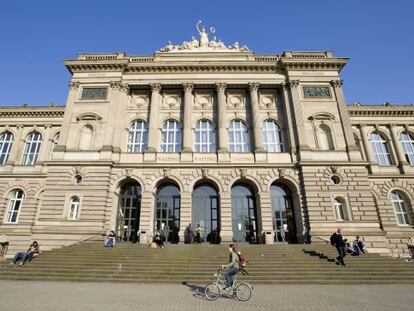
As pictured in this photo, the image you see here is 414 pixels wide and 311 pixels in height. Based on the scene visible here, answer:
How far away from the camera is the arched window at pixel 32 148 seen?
31.7 metres

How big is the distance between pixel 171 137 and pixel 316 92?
50.7ft

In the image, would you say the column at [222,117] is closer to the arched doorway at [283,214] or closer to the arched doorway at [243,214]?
the arched doorway at [243,214]

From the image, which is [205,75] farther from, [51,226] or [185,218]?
[51,226]

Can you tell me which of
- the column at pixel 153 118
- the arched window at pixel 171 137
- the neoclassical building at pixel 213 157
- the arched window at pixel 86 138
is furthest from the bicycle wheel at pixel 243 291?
the arched window at pixel 86 138

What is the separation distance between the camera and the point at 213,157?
24672mm

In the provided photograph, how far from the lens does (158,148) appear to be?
25.8 meters

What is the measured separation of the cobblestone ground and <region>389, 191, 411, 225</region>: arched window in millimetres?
19092

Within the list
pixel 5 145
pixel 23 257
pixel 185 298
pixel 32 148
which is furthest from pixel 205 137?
pixel 5 145

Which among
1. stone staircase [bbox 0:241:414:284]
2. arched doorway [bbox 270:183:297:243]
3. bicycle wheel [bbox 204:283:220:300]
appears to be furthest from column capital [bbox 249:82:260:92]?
bicycle wheel [bbox 204:283:220:300]

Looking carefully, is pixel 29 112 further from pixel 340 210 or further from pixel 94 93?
pixel 340 210

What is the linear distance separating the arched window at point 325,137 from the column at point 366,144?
8228 millimetres

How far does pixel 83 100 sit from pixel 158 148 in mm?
9255

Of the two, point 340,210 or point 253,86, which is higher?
point 253,86

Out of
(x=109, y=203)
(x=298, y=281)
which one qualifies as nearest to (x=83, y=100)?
(x=109, y=203)
